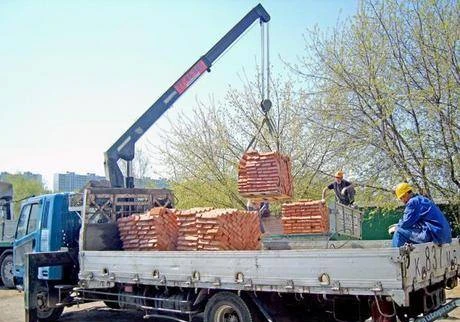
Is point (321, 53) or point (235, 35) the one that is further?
point (321, 53)

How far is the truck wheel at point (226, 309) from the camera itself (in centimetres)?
591

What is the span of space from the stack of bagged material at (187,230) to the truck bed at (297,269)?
20.6 inches

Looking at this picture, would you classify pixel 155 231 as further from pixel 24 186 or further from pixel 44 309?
pixel 24 186

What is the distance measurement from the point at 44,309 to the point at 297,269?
17.5 feet

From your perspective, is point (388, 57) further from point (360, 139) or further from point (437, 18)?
point (360, 139)

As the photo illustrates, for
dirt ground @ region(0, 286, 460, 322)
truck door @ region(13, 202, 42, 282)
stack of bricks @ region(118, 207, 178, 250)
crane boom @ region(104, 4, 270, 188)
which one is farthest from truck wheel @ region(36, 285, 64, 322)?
crane boom @ region(104, 4, 270, 188)

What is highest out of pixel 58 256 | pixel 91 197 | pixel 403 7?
pixel 403 7

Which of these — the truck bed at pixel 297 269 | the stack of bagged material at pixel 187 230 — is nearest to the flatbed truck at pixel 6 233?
the truck bed at pixel 297 269

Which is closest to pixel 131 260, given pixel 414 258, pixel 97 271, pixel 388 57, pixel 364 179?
pixel 97 271

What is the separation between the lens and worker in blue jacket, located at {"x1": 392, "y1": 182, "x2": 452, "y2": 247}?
224 inches

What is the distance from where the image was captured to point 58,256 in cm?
841

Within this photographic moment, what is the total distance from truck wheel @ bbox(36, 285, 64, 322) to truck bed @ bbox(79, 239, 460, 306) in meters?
1.47

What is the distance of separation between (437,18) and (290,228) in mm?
7142

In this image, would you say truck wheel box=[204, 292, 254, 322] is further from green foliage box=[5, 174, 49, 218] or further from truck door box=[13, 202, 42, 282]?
green foliage box=[5, 174, 49, 218]
